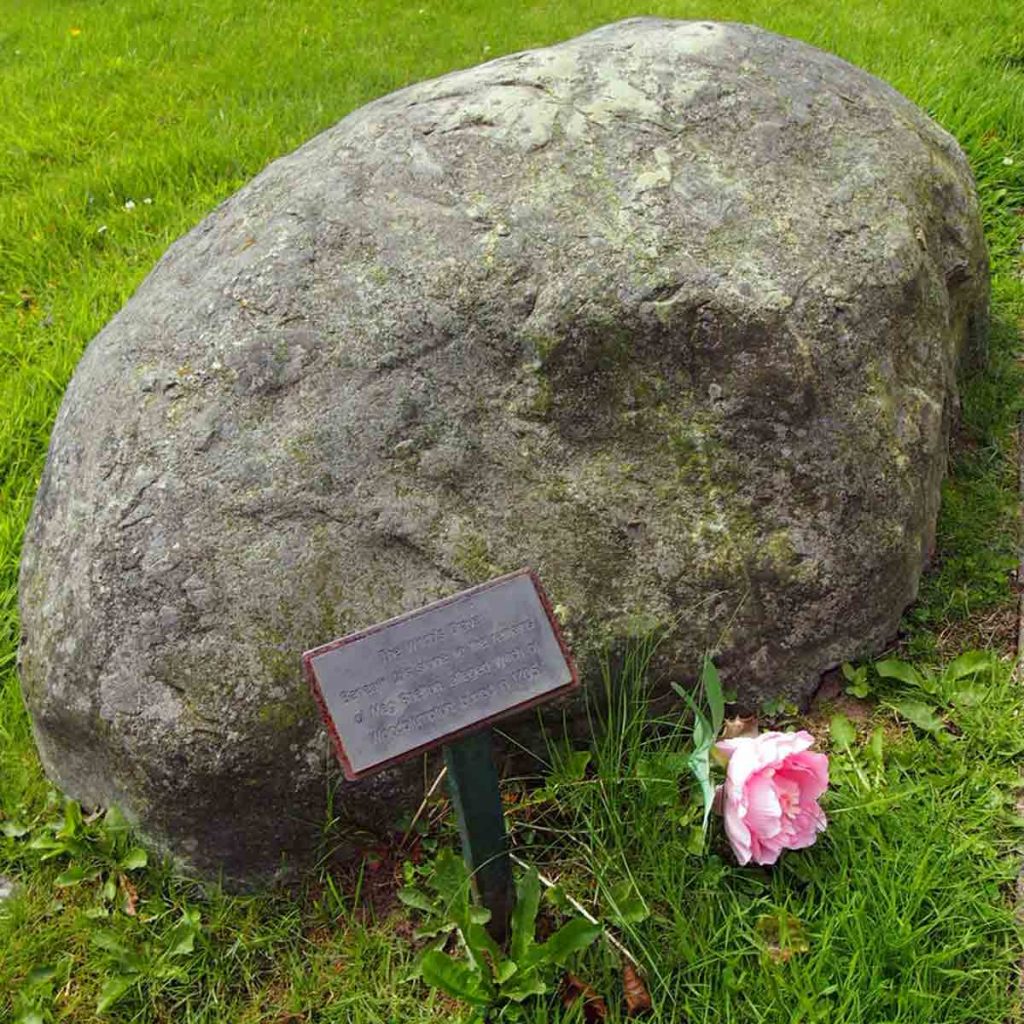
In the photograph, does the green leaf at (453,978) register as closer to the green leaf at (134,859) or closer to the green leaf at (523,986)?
the green leaf at (523,986)

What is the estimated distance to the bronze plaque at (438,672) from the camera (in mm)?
1534

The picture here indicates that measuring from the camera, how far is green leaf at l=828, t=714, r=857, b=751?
2172 mm

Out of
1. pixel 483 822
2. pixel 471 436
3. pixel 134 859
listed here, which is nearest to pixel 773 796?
pixel 483 822

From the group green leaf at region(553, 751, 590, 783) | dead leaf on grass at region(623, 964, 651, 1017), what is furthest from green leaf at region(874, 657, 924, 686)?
dead leaf on grass at region(623, 964, 651, 1017)

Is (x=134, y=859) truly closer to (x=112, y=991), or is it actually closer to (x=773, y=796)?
(x=112, y=991)

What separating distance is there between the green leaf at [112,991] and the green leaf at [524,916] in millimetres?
706

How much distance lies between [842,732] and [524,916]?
0.81 m

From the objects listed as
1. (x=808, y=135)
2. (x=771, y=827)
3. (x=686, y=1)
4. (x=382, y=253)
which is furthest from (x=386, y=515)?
(x=686, y=1)

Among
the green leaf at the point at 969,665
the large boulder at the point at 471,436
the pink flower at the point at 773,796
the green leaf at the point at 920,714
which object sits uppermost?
the large boulder at the point at 471,436

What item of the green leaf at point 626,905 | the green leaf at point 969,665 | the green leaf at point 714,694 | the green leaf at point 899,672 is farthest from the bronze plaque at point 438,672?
the green leaf at point 969,665

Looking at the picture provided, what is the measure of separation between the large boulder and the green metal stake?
298 millimetres

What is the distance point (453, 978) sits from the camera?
170cm

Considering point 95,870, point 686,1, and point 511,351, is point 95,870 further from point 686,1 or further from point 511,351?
point 686,1

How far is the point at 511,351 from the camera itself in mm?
2068
